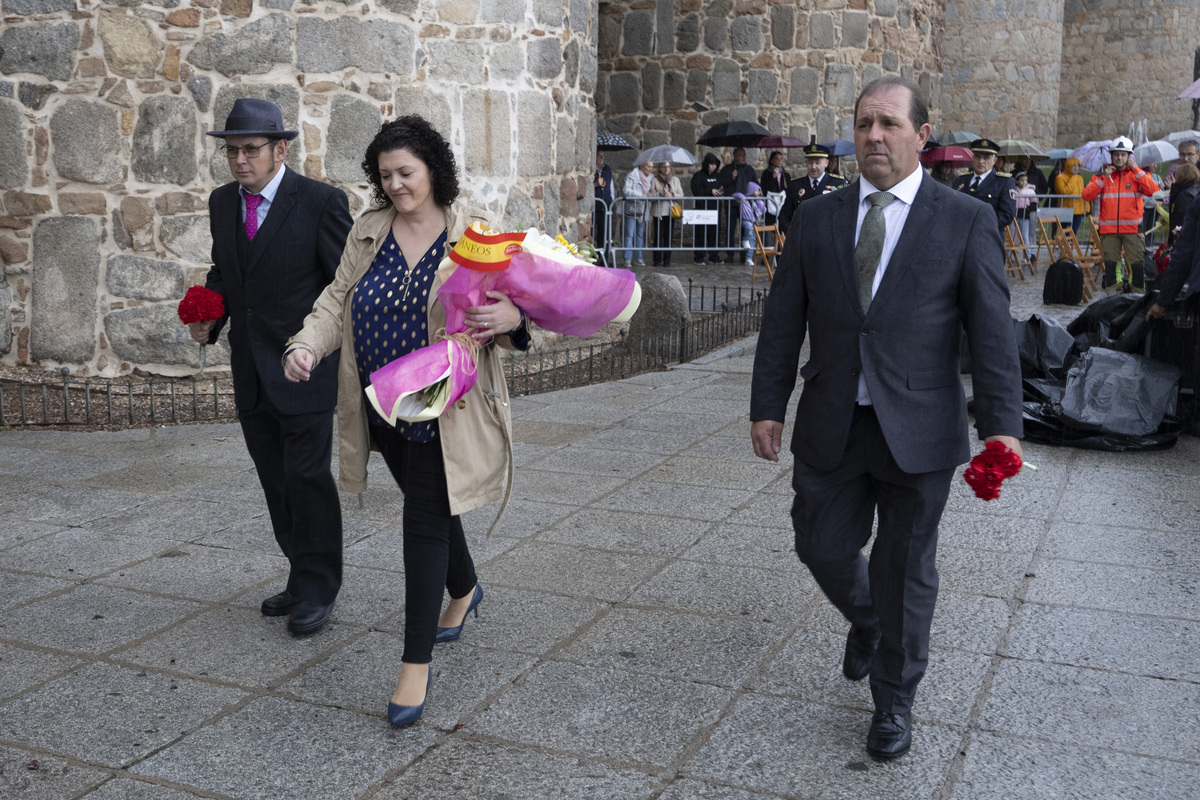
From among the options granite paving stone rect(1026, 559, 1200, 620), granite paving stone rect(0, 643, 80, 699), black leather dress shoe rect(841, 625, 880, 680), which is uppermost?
black leather dress shoe rect(841, 625, 880, 680)

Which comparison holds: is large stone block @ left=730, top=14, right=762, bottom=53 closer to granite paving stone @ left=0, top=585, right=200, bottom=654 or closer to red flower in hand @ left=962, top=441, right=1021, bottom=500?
granite paving stone @ left=0, top=585, right=200, bottom=654

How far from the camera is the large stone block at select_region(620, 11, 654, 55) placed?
18.8 m

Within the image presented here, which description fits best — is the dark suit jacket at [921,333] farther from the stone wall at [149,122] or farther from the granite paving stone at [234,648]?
the stone wall at [149,122]

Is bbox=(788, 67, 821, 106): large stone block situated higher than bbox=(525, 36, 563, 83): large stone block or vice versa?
bbox=(788, 67, 821, 106): large stone block

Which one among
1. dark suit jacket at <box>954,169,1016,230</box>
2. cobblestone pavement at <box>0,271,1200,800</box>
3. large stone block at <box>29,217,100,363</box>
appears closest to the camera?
cobblestone pavement at <box>0,271,1200,800</box>

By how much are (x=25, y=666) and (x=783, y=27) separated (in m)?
16.2

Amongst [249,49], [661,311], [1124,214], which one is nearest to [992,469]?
[249,49]

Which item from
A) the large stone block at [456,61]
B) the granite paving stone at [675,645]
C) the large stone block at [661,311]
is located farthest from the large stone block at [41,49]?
the granite paving stone at [675,645]

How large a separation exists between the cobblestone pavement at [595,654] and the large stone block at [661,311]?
13.9ft

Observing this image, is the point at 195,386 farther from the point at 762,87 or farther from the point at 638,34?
the point at 638,34

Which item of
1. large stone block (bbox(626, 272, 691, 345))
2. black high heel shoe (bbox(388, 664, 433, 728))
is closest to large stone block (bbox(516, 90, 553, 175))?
large stone block (bbox(626, 272, 691, 345))

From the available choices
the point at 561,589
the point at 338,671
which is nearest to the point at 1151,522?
the point at 561,589

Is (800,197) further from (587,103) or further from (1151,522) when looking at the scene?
Answer: (1151,522)

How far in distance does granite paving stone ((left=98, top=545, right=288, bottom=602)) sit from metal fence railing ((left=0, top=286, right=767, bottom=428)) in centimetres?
238
